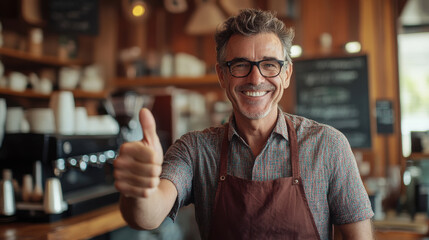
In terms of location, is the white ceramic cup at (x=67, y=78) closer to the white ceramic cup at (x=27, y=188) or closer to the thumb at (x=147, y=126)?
the white ceramic cup at (x=27, y=188)

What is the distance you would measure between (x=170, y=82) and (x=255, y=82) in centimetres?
362

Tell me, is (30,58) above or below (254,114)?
above

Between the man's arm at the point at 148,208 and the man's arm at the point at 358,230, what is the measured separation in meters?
0.60

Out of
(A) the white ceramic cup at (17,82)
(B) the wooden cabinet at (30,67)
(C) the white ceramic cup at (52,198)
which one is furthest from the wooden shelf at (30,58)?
(C) the white ceramic cup at (52,198)

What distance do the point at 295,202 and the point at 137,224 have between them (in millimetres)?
536

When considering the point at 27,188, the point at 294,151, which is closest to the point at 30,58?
the point at 27,188

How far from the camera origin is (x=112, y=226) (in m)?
2.50

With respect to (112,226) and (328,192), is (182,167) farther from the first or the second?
(112,226)

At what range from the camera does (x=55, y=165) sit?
2.42m

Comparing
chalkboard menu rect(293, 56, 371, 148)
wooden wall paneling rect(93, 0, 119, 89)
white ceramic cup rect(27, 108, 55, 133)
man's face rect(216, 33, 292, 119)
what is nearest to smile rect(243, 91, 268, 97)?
man's face rect(216, 33, 292, 119)

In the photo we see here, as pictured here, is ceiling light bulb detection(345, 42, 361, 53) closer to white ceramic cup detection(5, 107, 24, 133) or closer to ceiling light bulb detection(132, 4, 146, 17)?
ceiling light bulb detection(132, 4, 146, 17)

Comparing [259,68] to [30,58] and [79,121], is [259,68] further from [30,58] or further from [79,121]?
[30,58]

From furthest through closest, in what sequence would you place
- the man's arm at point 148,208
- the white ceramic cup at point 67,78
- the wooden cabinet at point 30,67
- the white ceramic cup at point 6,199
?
1. the white ceramic cup at point 67,78
2. the wooden cabinet at point 30,67
3. the white ceramic cup at point 6,199
4. the man's arm at point 148,208

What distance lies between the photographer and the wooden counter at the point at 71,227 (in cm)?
200
